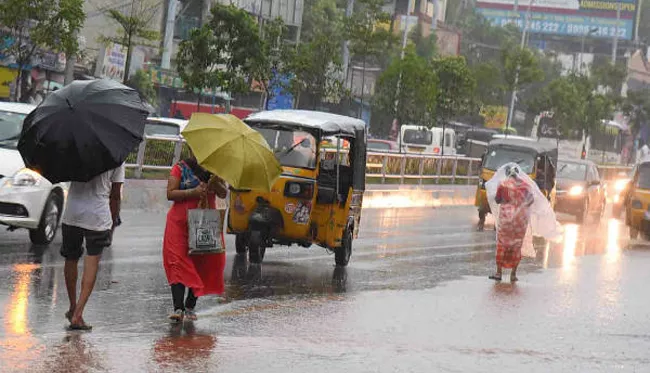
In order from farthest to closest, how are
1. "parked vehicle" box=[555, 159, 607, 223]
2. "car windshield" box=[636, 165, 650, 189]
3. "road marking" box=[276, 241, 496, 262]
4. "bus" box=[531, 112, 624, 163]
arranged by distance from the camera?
"bus" box=[531, 112, 624, 163] → "parked vehicle" box=[555, 159, 607, 223] → "car windshield" box=[636, 165, 650, 189] → "road marking" box=[276, 241, 496, 262]

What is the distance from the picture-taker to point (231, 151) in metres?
11.0

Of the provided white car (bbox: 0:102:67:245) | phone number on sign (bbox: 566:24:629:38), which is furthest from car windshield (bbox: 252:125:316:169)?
phone number on sign (bbox: 566:24:629:38)

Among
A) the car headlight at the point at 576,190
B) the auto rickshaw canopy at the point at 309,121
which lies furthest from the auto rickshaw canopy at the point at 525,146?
the auto rickshaw canopy at the point at 309,121

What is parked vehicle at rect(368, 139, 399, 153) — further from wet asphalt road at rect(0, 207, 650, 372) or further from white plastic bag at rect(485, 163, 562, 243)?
white plastic bag at rect(485, 163, 562, 243)

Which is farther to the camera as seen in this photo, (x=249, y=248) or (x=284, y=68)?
(x=284, y=68)

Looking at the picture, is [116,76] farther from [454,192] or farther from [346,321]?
[346,321]

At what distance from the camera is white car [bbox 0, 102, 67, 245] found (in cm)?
1523

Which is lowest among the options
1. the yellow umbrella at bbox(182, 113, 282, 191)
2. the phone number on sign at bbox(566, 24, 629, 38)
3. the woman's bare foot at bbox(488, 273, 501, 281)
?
the woman's bare foot at bbox(488, 273, 501, 281)

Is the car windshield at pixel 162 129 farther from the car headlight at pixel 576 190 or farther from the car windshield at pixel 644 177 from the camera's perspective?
the car headlight at pixel 576 190

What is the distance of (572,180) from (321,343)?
90.4ft

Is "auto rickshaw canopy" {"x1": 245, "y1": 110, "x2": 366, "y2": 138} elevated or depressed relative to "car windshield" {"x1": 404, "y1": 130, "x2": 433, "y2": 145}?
elevated

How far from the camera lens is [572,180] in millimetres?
37062

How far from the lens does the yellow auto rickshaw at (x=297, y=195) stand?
16.0 m

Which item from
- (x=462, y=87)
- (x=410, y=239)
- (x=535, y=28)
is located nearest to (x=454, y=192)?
(x=462, y=87)
